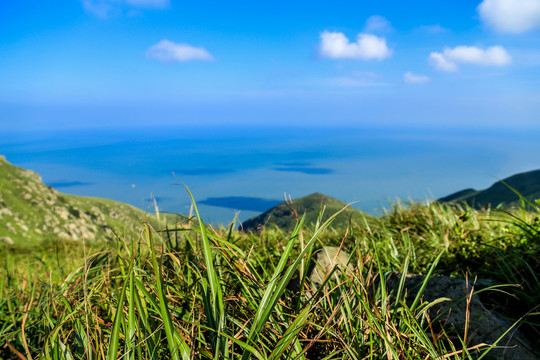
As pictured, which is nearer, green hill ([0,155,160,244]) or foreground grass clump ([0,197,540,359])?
foreground grass clump ([0,197,540,359])

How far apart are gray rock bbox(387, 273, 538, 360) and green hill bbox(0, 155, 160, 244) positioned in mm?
24791

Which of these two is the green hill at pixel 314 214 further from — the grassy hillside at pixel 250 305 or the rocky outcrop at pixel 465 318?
the rocky outcrop at pixel 465 318

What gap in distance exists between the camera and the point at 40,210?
3127 cm

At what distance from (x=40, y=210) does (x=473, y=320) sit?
35.5m

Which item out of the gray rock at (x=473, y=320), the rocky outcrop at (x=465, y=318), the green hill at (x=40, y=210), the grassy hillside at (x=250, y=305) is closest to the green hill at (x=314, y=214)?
the grassy hillside at (x=250, y=305)

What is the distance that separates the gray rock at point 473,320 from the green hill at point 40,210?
81.3 feet

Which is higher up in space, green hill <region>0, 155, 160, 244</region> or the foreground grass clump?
the foreground grass clump

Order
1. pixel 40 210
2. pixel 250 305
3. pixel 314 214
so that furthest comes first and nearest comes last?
A: pixel 40 210, pixel 314 214, pixel 250 305

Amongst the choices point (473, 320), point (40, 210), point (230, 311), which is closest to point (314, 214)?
point (473, 320)

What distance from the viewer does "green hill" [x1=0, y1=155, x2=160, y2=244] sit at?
2697 cm

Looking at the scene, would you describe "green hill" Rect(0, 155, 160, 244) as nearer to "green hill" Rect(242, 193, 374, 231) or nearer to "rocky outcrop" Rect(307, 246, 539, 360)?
"green hill" Rect(242, 193, 374, 231)

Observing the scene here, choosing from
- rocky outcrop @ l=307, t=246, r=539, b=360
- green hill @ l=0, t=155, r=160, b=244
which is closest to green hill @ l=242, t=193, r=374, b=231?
rocky outcrop @ l=307, t=246, r=539, b=360

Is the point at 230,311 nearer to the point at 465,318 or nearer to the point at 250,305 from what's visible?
the point at 250,305

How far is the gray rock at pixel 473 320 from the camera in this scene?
238 cm
